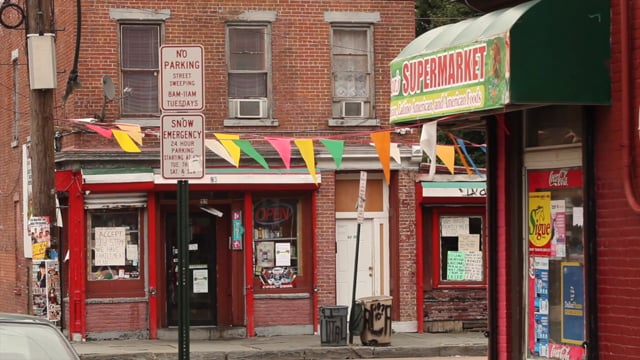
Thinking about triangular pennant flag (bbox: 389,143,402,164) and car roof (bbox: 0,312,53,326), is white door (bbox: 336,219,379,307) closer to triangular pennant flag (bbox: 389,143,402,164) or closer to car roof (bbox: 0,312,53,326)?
triangular pennant flag (bbox: 389,143,402,164)

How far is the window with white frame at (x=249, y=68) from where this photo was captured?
82.1ft

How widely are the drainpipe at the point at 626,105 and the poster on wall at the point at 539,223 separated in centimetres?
162

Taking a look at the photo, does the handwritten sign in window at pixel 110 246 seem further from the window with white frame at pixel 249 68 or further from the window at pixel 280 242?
the window with white frame at pixel 249 68

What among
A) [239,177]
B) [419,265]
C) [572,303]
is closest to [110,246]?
[239,177]

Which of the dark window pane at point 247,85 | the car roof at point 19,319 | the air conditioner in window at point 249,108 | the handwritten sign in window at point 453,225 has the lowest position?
the car roof at point 19,319

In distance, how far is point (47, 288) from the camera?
647 inches

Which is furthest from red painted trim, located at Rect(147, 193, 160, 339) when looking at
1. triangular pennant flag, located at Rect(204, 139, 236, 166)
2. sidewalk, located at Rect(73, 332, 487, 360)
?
triangular pennant flag, located at Rect(204, 139, 236, 166)

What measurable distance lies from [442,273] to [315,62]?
205 inches

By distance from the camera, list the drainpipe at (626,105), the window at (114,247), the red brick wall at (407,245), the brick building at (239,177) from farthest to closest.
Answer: the red brick wall at (407,245)
the window at (114,247)
the brick building at (239,177)
the drainpipe at (626,105)

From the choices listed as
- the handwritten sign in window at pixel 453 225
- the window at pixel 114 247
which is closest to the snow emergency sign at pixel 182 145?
the window at pixel 114 247

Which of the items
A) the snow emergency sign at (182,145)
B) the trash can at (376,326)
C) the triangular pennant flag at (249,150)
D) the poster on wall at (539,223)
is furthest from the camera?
the trash can at (376,326)

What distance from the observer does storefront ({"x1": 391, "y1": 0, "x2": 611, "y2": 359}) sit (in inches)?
400

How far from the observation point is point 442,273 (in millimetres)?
25828

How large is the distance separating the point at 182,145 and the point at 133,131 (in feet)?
44.6
